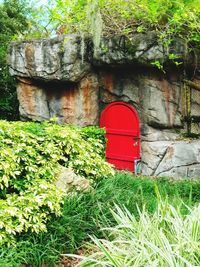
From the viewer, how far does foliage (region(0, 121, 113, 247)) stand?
3904mm

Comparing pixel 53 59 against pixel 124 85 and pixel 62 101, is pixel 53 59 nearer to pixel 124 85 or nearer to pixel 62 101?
pixel 62 101

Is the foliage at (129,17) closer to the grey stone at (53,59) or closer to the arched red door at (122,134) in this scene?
the grey stone at (53,59)

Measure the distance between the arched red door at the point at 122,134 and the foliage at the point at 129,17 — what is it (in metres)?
1.80

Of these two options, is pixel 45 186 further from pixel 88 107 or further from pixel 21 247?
pixel 88 107

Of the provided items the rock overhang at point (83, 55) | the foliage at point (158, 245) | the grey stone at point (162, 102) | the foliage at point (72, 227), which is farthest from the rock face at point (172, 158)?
the foliage at point (158, 245)

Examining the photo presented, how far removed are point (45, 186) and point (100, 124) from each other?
5.59 metres

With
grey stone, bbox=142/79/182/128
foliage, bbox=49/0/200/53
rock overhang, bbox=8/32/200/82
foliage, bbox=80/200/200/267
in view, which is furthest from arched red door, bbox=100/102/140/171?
foliage, bbox=80/200/200/267

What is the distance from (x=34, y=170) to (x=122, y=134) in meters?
5.10

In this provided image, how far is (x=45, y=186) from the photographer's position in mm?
4293

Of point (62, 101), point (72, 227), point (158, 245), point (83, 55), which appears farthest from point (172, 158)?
point (158, 245)

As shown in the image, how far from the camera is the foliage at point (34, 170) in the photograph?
12.8 feet

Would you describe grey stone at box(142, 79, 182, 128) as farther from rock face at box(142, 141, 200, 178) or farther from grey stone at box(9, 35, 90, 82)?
grey stone at box(9, 35, 90, 82)

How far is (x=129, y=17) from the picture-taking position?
29.0ft

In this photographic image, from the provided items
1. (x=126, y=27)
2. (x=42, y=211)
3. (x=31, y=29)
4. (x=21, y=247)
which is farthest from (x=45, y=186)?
(x=31, y=29)
